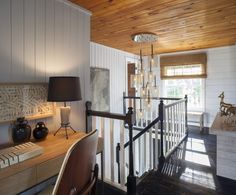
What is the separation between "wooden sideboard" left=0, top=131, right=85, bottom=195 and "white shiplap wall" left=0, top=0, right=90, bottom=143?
1.89ft

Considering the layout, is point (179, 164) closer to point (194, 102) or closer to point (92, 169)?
point (92, 169)

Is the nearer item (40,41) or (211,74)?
(40,41)

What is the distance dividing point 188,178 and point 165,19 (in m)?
2.36

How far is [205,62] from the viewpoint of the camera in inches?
190

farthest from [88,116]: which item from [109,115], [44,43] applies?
[44,43]

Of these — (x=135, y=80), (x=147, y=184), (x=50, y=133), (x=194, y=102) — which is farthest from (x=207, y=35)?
(x=50, y=133)

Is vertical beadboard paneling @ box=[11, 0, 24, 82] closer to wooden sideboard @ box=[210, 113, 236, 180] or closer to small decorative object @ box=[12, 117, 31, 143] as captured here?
small decorative object @ box=[12, 117, 31, 143]

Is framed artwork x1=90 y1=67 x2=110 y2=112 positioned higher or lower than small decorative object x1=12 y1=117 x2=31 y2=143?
higher

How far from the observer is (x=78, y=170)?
982 mm

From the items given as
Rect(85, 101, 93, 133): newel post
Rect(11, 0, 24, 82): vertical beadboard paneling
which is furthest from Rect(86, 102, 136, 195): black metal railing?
Rect(11, 0, 24, 82): vertical beadboard paneling

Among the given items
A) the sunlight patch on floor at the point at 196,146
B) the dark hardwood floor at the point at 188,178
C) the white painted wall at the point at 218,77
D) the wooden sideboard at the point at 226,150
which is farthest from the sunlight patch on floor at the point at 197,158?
the white painted wall at the point at 218,77

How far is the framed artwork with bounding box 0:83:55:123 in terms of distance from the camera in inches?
62.6

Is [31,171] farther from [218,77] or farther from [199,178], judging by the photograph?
[218,77]

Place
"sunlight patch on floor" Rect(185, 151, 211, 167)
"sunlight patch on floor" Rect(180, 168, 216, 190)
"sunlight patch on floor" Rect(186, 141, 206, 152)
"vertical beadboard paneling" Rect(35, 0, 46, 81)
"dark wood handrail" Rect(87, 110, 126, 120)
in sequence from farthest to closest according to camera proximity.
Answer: "sunlight patch on floor" Rect(186, 141, 206, 152)
"sunlight patch on floor" Rect(185, 151, 211, 167)
"sunlight patch on floor" Rect(180, 168, 216, 190)
"dark wood handrail" Rect(87, 110, 126, 120)
"vertical beadboard paneling" Rect(35, 0, 46, 81)
